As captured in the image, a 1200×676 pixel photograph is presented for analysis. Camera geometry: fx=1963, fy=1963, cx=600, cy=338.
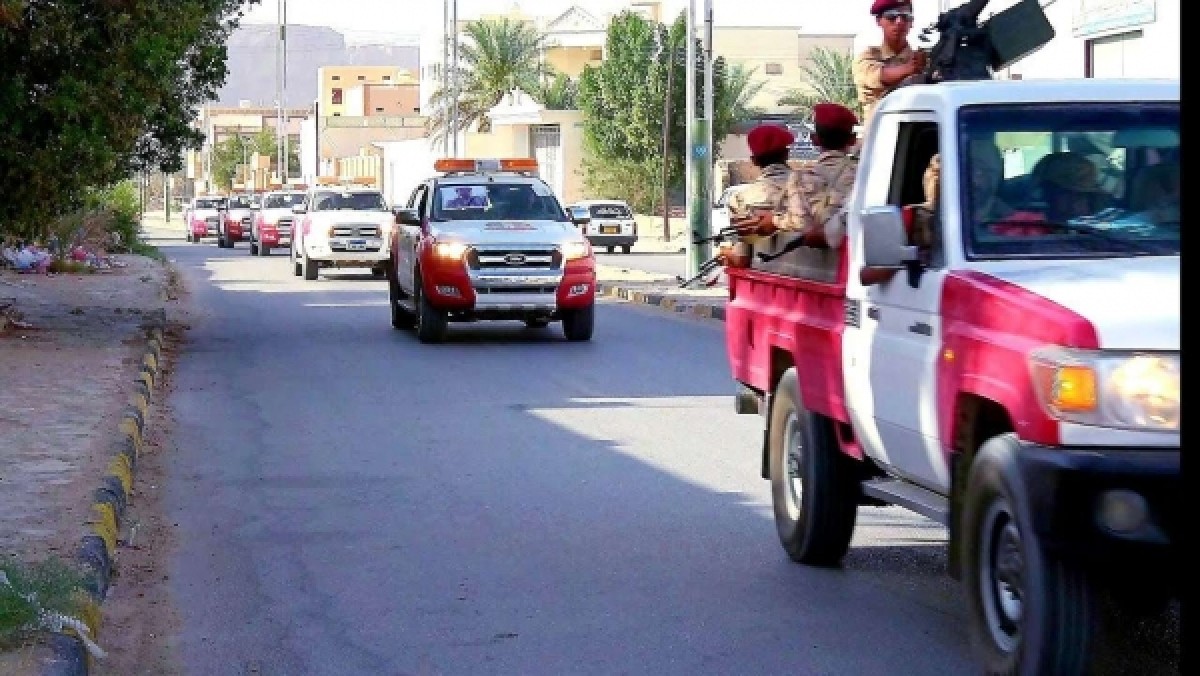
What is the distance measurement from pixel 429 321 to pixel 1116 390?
1666 centimetres

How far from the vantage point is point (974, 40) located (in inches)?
342

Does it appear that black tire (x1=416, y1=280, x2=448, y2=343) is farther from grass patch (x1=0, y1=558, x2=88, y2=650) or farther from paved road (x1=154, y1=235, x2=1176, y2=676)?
grass patch (x1=0, y1=558, x2=88, y2=650)

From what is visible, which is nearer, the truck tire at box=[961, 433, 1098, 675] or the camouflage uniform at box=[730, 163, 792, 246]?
the truck tire at box=[961, 433, 1098, 675]

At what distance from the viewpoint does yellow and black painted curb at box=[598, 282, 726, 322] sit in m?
26.9

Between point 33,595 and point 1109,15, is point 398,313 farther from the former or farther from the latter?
point 33,595

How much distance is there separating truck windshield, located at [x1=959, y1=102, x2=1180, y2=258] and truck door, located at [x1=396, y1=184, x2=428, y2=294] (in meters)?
15.5

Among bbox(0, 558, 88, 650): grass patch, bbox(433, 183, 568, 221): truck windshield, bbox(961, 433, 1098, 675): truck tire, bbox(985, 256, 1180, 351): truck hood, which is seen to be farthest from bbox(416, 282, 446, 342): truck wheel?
bbox(961, 433, 1098, 675): truck tire

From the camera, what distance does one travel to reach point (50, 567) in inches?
309

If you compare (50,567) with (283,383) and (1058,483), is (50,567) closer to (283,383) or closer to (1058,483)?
(1058,483)

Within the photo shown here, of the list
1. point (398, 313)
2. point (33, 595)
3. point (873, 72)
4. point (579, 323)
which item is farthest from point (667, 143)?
point (33, 595)

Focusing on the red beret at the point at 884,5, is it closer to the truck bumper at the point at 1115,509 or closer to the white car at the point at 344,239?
the truck bumper at the point at 1115,509

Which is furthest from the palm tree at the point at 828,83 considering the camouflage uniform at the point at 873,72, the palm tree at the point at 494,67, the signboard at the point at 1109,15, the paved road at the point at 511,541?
the camouflage uniform at the point at 873,72

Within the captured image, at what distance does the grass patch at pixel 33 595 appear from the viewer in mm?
6848

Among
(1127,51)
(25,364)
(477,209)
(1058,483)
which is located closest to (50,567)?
(1058,483)
